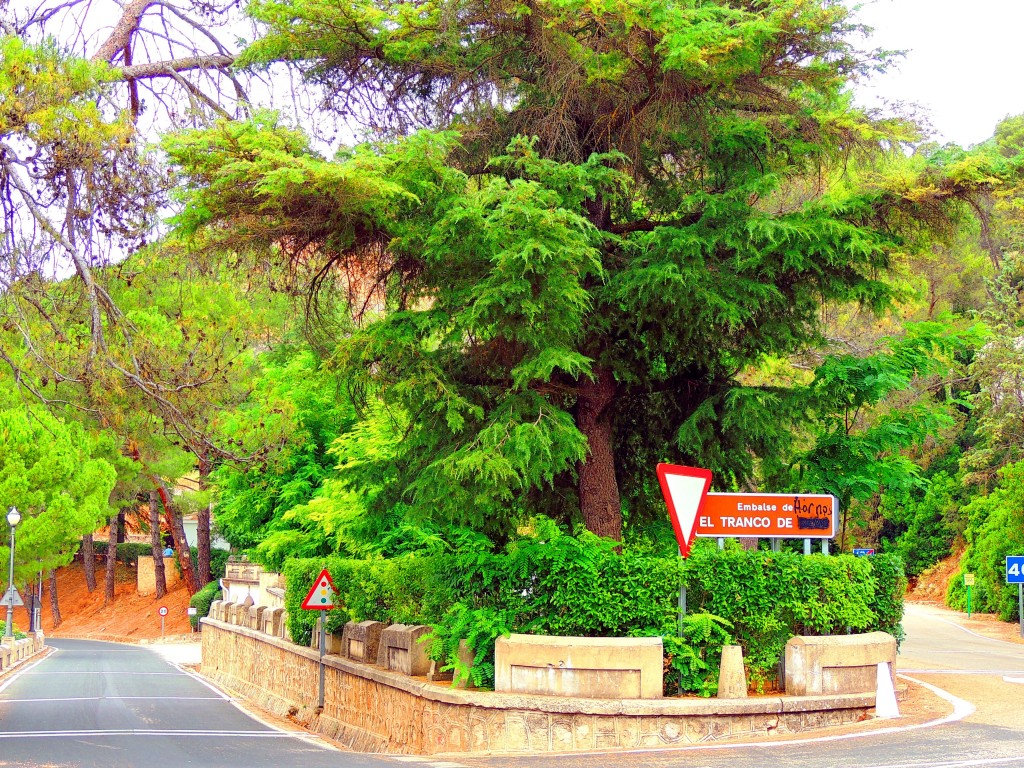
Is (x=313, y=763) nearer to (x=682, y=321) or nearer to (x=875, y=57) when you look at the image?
(x=682, y=321)

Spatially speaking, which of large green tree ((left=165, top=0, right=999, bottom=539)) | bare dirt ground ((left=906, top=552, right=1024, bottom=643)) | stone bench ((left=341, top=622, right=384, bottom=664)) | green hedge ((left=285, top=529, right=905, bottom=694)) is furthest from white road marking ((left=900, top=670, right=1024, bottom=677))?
bare dirt ground ((left=906, top=552, right=1024, bottom=643))

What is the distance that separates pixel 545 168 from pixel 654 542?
621 centimetres

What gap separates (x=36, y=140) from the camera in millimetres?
11812

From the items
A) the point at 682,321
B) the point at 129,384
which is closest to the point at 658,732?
the point at 682,321

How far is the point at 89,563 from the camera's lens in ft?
226

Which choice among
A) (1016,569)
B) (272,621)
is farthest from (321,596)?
(1016,569)

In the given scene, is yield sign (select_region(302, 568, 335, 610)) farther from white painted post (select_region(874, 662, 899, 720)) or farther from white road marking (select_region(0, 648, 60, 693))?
white road marking (select_region(0, 648, 60, 693))

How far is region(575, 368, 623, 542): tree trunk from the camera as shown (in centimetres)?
1449

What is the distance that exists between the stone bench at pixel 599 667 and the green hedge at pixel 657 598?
352 mm

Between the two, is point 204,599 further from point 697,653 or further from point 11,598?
point 697,653

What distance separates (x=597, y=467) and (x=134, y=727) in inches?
431

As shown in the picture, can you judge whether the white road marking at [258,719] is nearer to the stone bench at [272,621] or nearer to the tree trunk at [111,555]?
the stone bench at [272,621]

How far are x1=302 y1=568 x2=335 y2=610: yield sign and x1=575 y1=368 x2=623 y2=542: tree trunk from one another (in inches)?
229

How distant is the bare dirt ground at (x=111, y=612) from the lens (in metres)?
59.3
